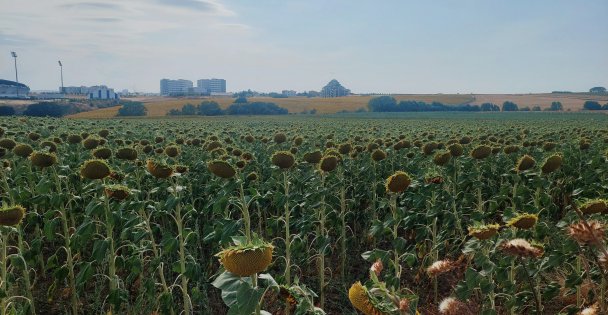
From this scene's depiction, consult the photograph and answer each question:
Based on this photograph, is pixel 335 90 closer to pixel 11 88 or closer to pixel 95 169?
pixel 11 88

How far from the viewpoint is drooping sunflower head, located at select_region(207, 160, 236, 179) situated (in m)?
4.33

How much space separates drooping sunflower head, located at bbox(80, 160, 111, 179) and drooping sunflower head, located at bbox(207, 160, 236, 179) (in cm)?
93

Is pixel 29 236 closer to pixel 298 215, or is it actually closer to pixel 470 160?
pixel 298 215

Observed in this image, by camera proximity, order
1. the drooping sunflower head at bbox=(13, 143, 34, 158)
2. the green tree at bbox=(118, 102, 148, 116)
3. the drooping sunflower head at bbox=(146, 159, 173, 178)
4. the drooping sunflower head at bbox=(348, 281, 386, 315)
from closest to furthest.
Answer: the drooping sunflower head at bbox=(348, 281, 386, 315)
the drooping sunflower head at bbox=(146, 159, 173, 178)
the drooping sunflower head at bbox=(13, 143, 34, 158)
the green tree at bbox=(118, 102, 148, 116)

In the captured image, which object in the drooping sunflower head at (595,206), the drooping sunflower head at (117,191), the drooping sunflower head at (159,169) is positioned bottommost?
the drooping sunflower head at (117,191)

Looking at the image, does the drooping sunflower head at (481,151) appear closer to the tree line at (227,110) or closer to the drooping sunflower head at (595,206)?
the drooping sunflower head at (595,206)

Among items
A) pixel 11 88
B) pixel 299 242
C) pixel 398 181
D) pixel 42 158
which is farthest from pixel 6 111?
pixel 11 88

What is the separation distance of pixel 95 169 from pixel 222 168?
112 cm

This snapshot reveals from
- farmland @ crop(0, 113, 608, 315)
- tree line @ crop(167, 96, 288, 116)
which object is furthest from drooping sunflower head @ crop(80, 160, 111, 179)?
tree line @ crop(167, 96, 288, 116)

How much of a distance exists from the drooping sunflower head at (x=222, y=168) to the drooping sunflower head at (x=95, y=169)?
927mm

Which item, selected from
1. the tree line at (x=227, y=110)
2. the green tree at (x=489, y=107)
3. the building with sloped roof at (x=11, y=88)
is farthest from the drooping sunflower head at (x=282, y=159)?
the building with sloped roof at (x=11, y=88)

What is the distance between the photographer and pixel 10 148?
732 centimetres

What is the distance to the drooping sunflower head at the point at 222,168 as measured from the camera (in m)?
4.33

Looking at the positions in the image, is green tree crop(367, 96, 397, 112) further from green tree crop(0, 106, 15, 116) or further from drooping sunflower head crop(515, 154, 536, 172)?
drooping sunflower head crop(515, 154, 536, 172)
